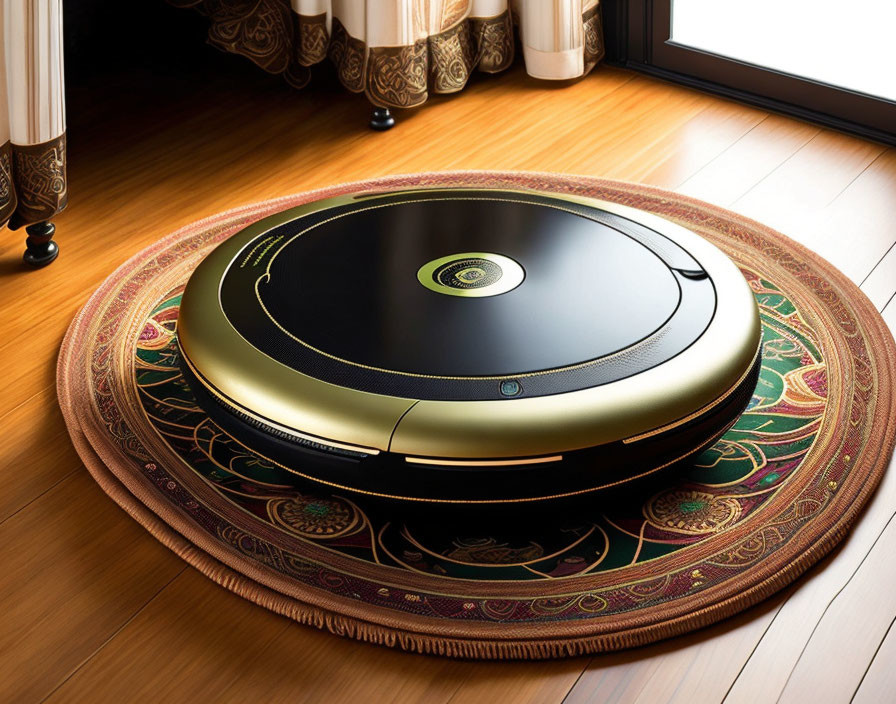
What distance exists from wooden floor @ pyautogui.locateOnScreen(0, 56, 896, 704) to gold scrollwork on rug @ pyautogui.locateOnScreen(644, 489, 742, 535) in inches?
6.1

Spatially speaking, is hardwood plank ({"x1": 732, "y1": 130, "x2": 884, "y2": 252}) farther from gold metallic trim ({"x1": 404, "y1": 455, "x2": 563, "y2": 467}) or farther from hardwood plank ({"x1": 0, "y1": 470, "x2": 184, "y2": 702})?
hardwood plank ({"x1": 0, "y1": 470, "x2": 184, "y2": 702})

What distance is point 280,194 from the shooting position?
8.65 ft

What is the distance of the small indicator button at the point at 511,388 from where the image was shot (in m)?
1.51

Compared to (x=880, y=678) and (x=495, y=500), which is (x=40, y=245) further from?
(x=880, y=678)

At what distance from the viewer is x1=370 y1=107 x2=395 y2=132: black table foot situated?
9.73 feet

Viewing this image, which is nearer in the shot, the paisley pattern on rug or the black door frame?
the paisley pattern on rug

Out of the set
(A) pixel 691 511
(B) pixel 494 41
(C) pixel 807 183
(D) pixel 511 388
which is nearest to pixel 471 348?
(D) pixel 511 388

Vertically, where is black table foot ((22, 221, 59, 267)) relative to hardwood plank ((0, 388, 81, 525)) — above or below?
above

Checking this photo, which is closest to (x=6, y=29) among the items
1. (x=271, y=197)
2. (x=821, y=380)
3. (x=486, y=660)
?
(x=271, y=197)

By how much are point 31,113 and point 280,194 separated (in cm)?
65

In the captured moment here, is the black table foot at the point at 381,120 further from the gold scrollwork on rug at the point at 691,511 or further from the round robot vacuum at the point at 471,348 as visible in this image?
the gold scrollwork on rug at the point at 691,511

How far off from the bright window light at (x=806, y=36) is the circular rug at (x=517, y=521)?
1.10m

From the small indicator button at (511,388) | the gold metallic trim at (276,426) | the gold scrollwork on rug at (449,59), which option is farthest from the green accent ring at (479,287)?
the gold scrollwork on rug at (449,59)

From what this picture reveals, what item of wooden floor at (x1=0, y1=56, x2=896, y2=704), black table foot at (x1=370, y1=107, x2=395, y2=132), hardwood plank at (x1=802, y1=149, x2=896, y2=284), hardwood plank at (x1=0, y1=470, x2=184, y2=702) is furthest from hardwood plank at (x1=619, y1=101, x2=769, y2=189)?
hardwood plank at (x1=0, y1=470, x2=184, y2=702)
